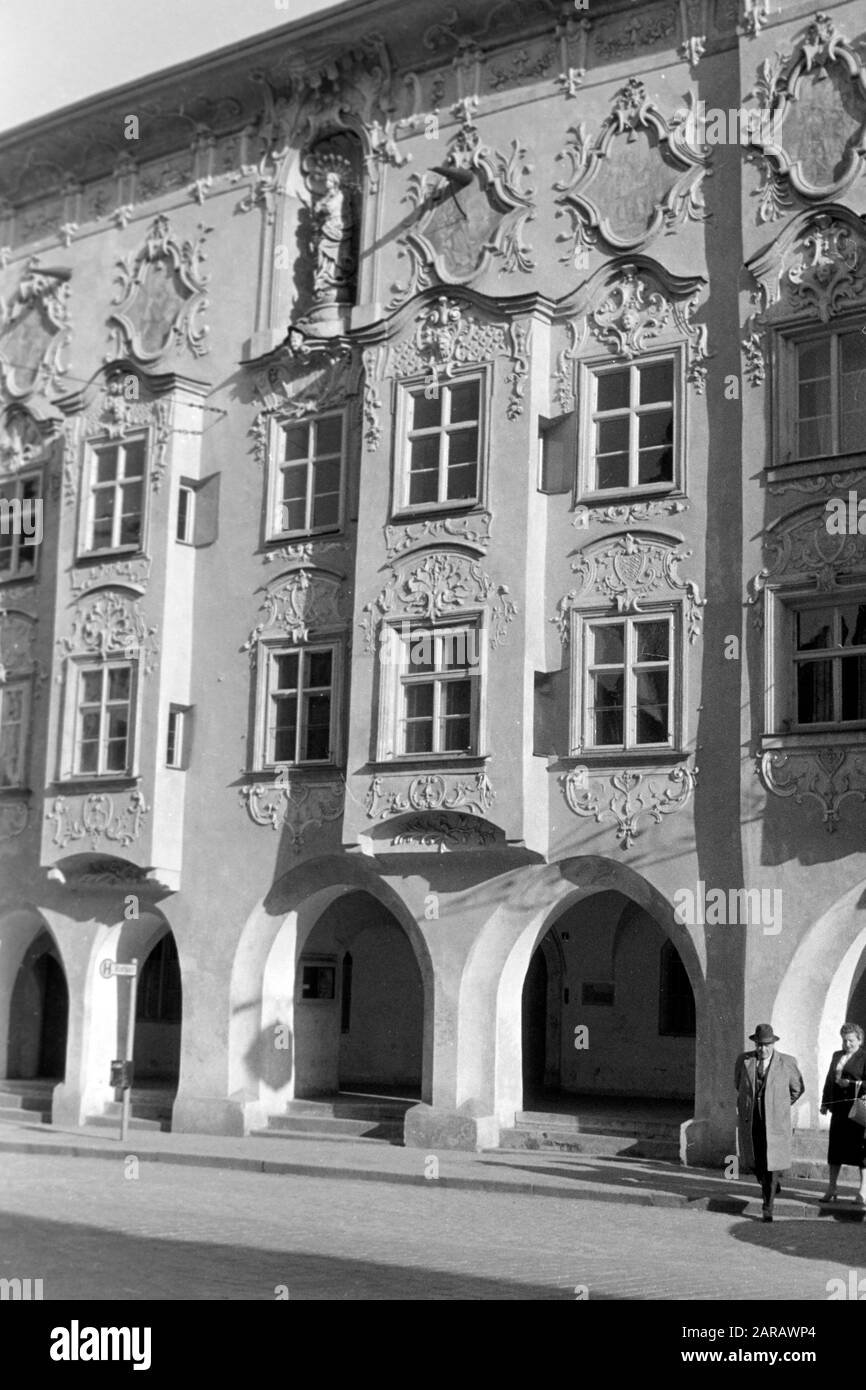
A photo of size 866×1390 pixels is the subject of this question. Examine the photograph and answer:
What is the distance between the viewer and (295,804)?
26781mm

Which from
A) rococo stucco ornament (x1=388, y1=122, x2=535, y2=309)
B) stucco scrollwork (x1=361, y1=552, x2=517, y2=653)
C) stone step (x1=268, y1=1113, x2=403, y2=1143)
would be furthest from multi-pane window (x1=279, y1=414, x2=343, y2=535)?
stone step (x1=268, y1=1113, x2=403, y2=1143)

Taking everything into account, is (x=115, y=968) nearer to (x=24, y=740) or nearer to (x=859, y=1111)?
(x=24, y=740)

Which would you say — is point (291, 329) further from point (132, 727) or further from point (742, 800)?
point (742, 800)

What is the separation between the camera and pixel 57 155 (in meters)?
31.5

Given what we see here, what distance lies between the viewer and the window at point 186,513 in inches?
1127

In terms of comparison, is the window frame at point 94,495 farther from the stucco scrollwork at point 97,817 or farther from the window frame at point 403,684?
the window frame at point 403,684

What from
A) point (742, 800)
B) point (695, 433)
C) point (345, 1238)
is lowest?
point (345, 1238)

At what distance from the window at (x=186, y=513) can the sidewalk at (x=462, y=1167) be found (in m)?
8.92

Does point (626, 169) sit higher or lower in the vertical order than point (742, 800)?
higher

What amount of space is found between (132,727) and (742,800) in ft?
32.9

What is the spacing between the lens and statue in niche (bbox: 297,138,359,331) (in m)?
27.8

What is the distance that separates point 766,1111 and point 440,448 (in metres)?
11.5

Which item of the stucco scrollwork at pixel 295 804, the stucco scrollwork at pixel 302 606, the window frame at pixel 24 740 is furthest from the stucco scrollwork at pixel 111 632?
the stucco scrollwork at pixel 295 804
